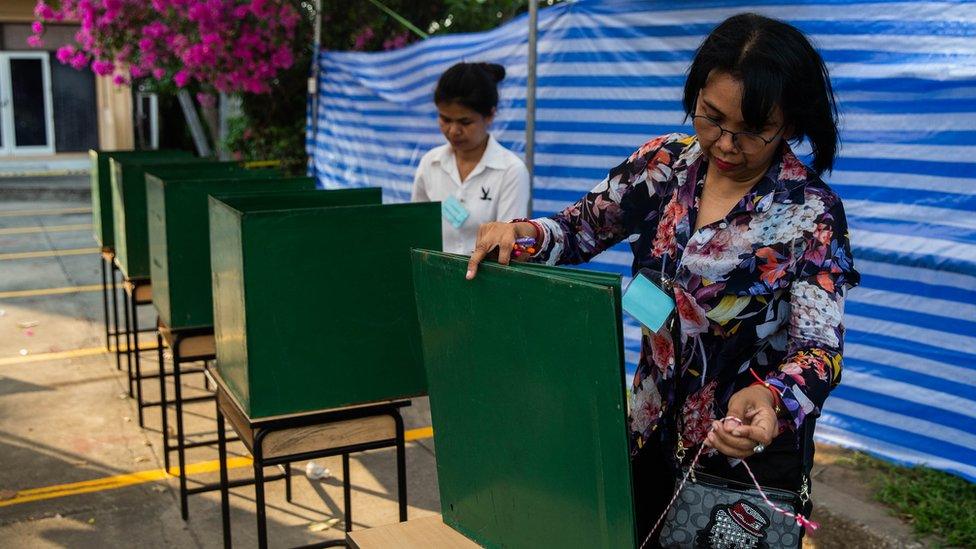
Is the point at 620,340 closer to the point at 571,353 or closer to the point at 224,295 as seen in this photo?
the point at 571,353

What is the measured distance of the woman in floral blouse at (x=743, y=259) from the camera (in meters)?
1.59

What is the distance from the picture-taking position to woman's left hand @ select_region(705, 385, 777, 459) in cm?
142

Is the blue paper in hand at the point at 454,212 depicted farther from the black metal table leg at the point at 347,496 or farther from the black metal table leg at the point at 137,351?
the black metal table leg at the point at 137,351

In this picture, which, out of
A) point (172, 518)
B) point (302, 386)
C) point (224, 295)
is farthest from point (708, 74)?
point (172, 518)

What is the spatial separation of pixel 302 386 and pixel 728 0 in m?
2.80

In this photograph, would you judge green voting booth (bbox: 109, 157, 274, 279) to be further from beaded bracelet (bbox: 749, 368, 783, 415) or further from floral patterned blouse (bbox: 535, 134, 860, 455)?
beaded bracelet (bbox: 749, 368, 783, 415)

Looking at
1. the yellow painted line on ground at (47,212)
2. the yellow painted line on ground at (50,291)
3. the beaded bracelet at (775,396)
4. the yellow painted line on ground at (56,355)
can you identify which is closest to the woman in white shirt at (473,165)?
the beaded bracelet at (775,396)

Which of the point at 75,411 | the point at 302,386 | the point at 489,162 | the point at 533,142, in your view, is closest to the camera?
the point at 302,386

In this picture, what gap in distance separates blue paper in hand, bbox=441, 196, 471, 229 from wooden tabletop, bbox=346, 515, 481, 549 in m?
1.53

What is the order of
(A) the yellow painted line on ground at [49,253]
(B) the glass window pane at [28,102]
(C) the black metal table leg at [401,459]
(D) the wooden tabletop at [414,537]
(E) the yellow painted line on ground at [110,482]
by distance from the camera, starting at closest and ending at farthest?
1. (D) the wooden tabletop at [414,537]
2. (C) the black metal table leg at [401,459]
3. (E) the yellow painted line on ground at [110,482]
4. (A) the yellow painted line on ground at [49,253]
5. (B) the glass window pane at [28,102]

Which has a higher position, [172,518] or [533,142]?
[533,142]

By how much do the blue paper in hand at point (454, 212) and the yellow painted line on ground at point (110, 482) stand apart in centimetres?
127

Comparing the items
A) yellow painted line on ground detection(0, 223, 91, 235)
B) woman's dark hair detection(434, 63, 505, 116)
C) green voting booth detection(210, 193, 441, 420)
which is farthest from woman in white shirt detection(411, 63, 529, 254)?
yellow painted line on ground detection(0, 223, 91, 235)

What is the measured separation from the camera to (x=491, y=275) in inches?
63.1
